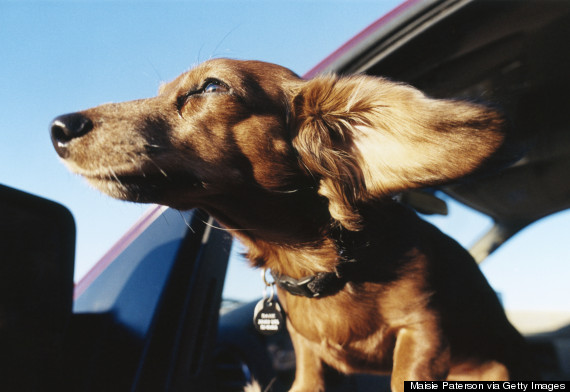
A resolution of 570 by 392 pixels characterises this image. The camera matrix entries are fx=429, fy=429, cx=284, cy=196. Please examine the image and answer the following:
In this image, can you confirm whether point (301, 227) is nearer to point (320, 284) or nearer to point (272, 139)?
point (320, 284)

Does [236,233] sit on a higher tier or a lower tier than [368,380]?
higher

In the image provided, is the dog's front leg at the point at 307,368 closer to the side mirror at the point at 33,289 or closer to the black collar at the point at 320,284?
the black collar at the point at 320,284

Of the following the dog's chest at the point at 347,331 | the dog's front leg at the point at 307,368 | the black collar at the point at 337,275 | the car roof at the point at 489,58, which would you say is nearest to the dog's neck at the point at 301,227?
the black collar at the point at 337,275

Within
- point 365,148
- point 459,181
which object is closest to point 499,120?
point 459,181

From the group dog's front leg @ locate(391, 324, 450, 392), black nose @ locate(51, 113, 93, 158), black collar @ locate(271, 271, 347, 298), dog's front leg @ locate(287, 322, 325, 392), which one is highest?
black nose @ locate(51, 113, 93, 158)

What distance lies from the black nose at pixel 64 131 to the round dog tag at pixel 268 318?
0.89 m

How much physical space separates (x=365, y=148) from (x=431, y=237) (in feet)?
2.20

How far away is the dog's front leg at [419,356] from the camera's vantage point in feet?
4.51

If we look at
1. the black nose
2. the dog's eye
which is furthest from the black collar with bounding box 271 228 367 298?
the black nose

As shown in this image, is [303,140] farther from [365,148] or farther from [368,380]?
[368,380]

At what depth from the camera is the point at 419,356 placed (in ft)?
4.61

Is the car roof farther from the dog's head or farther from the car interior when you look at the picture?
the dog's head

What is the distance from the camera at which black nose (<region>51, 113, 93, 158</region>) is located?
129cm

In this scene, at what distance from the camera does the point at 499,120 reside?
119cm
